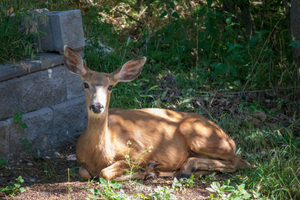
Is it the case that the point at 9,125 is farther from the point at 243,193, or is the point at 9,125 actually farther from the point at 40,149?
the point at 243,193

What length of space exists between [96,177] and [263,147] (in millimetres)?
2290

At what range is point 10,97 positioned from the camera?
14.5ft

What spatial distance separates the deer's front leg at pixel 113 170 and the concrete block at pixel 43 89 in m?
1.43

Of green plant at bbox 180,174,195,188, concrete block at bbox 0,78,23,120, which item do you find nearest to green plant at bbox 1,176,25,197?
concrete block at bbox 0,78,23,120

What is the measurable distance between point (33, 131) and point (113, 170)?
1321mm

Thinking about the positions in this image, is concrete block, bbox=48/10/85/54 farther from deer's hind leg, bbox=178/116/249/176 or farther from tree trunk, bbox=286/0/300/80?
tree trunk, bbox=286/0/300/80

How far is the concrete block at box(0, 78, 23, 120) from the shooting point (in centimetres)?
434

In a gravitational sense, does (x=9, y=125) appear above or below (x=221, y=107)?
above

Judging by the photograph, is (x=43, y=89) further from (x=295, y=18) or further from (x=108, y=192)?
(x=295, y=18)

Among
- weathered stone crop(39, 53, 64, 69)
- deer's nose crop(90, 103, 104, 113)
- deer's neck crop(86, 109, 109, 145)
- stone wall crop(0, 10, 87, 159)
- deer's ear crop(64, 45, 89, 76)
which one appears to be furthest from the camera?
weathered stone crop(39, 53, 64, 69)

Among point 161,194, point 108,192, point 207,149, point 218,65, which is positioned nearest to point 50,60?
point 108,192

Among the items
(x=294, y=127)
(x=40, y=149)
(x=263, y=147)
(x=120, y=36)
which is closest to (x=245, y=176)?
(x=263, y=147)

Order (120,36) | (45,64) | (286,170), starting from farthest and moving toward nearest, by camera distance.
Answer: (120,36)
(45,64)
(286,170)

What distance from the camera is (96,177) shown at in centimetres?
411
